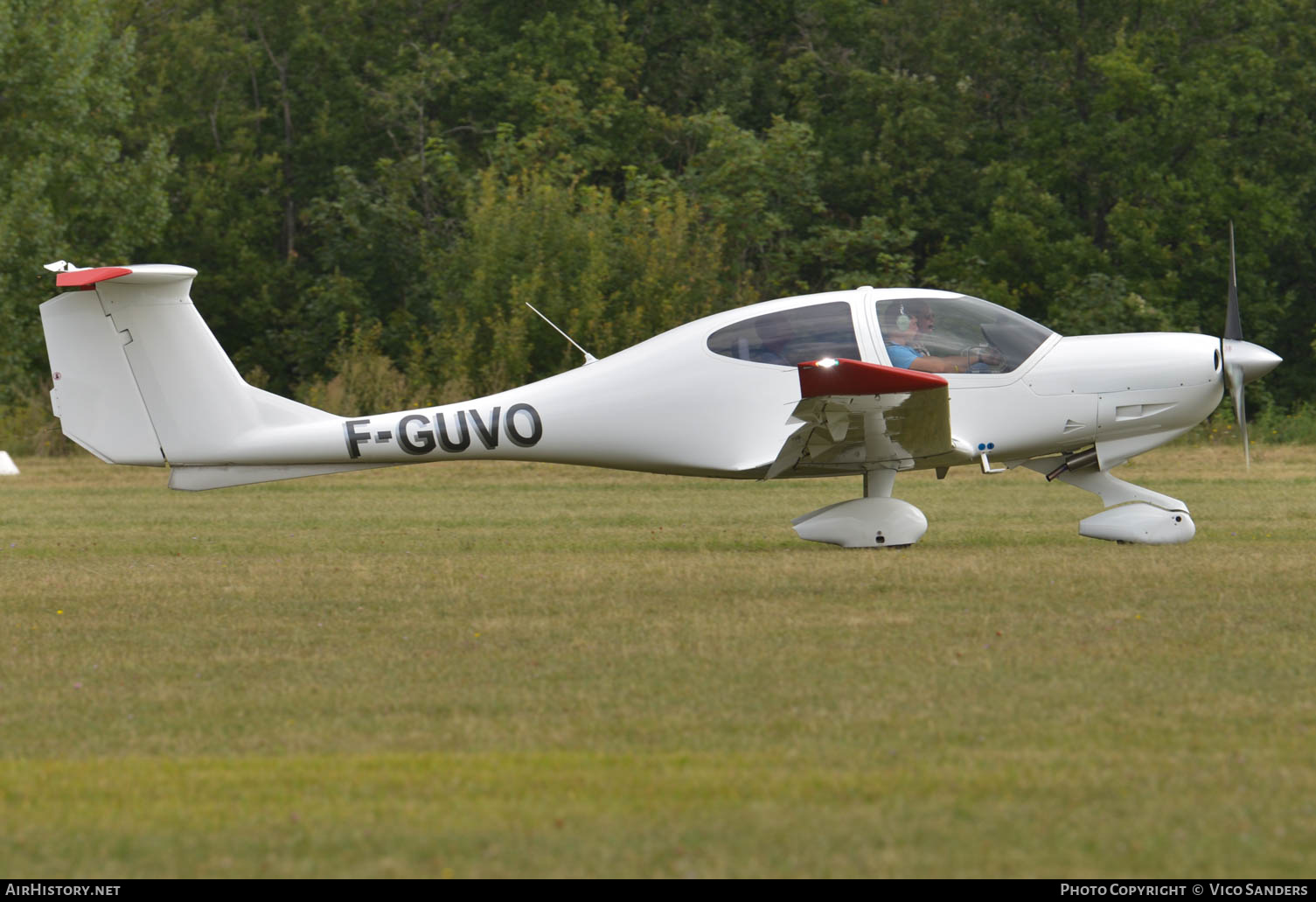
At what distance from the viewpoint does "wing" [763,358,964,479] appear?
10352mm

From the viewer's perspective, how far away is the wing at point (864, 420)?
34.0ft

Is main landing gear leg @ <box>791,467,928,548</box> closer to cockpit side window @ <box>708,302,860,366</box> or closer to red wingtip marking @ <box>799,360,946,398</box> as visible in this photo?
cockpit side window @ <box>708,302,860,366</box>

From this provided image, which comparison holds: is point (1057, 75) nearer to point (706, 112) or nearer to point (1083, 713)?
point (706, 112)

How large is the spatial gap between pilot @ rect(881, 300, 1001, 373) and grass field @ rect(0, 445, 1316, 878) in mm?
1383

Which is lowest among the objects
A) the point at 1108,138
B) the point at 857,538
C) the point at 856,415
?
the point at 857,538

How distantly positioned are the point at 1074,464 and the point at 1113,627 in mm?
4204

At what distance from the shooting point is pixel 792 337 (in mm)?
11422

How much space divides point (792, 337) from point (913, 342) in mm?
878

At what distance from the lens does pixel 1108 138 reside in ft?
112

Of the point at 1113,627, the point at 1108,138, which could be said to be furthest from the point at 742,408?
the point at 1108,138

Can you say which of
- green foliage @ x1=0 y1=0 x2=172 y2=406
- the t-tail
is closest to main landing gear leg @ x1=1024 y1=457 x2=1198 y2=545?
the t-tail
